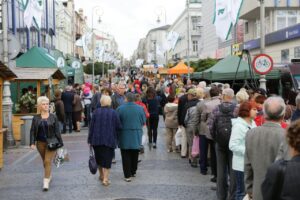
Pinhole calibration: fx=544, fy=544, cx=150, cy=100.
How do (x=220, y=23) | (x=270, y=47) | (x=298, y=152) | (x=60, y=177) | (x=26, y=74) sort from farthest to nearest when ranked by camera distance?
(x=270, y=47) < (x=26, y=74) < (x=220, y=23) < (x=60, y=177) < (x=298, y=152)

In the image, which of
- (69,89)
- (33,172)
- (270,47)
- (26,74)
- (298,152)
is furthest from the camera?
(270,47)

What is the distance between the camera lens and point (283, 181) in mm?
3730

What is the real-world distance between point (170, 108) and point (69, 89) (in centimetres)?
696

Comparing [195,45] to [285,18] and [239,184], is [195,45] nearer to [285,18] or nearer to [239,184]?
[285,18]

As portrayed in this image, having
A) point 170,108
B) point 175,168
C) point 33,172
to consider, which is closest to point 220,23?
point 170,108

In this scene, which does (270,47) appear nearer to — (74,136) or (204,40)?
(74,136)

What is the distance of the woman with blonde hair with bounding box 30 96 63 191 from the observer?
9555 millimetres

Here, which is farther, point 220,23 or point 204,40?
point 204,40

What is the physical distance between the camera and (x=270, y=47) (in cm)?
3994

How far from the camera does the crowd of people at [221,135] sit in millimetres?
3938

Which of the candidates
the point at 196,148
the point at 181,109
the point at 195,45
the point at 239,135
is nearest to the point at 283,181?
the point at 239,135

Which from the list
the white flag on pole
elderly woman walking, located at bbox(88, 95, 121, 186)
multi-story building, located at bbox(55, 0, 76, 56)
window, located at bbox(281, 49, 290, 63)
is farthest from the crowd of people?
multi-story building, located at bbox(55, 0, 76, 56)

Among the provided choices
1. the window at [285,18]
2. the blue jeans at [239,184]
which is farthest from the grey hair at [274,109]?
the window at [285,18]

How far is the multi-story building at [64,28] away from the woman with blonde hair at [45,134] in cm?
5292
